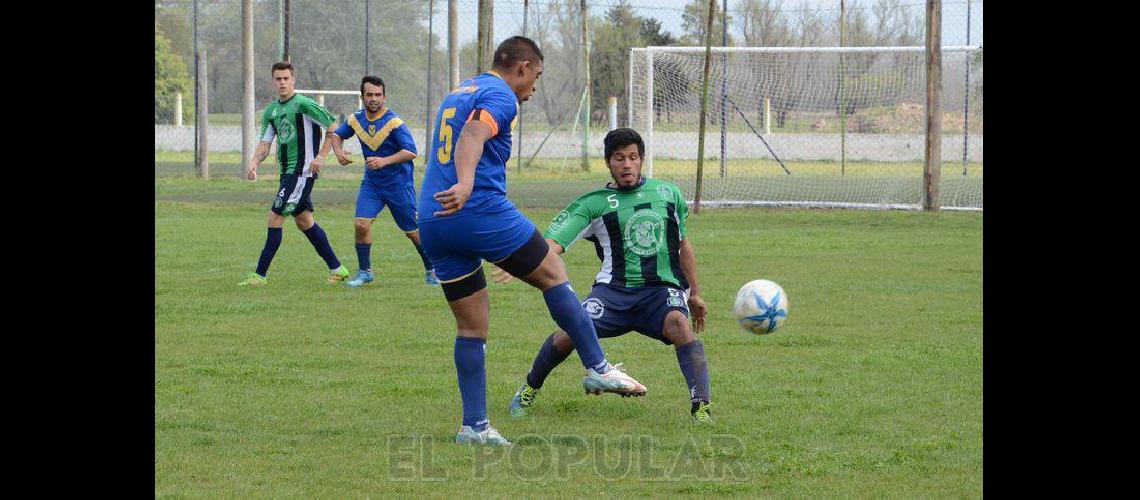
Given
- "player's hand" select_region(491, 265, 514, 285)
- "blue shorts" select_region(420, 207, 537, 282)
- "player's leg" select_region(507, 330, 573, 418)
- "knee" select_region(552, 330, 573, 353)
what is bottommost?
"player's leg" select_region(507, 330, 573, 418)

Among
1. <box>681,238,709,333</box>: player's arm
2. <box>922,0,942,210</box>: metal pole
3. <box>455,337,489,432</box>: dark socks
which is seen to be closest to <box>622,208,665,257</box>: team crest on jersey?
<box>681,238,709,333</box>: player's arm

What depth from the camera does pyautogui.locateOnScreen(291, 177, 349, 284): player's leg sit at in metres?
12.2

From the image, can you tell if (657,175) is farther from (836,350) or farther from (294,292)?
(836,350)

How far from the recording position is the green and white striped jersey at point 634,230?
6.81 meters

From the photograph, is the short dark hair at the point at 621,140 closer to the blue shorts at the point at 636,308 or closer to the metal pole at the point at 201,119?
the blue shorts at the point at 636,308

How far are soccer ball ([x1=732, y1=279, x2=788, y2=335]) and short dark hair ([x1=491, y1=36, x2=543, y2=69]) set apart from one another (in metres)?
1.64

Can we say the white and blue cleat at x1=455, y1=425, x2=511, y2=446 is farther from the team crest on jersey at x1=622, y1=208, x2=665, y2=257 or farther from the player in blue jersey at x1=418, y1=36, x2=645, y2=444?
the team crest on jersey at x1=622, y1=208, x2=665, y2=257

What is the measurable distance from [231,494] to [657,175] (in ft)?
74.3

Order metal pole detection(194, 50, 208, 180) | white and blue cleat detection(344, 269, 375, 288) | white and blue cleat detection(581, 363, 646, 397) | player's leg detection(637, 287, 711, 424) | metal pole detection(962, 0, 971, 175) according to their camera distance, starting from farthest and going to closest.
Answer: metal pole detection(194, 50, 208, 180) → metal pole detection(962, 0, 971, 175) → white and blue cleat detection(344, 269, 375, 288) → player's leg detection(637, 287, 711, 424) → white and blue cleat detection(581, 363, 646, 397)

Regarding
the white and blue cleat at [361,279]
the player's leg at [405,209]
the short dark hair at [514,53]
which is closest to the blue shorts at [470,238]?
the short dark hair at [514,53]

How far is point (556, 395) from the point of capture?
720 centimetres

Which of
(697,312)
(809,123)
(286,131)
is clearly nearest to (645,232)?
(697,312)

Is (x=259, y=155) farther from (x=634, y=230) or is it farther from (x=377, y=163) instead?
(x=634, y=230)

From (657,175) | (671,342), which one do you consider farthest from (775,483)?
(657,175)
